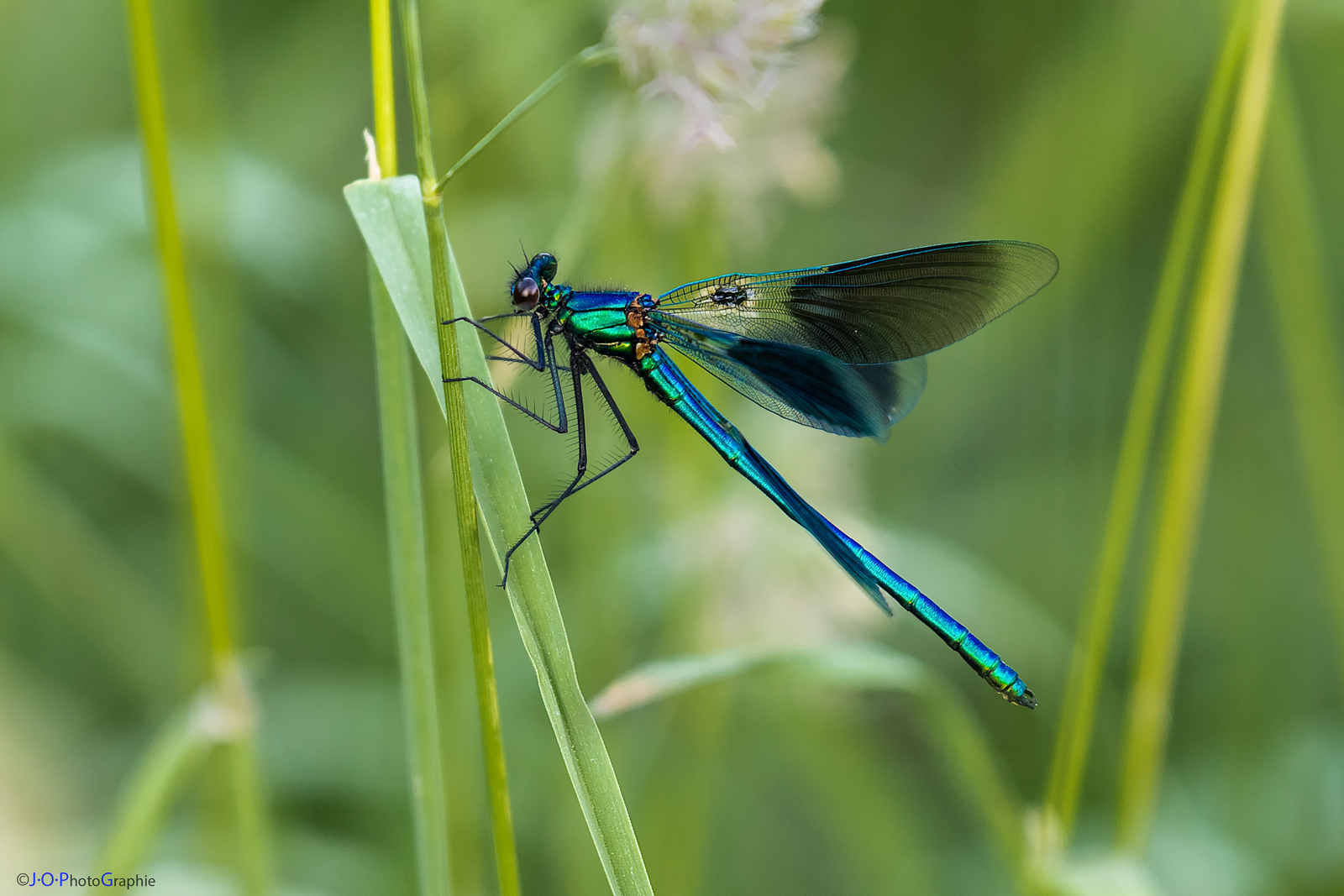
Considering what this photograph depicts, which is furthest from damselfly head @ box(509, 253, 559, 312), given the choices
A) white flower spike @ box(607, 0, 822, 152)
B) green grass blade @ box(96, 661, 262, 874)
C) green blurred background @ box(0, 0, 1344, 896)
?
green grass blade @ box(96, 661, 262, 874)

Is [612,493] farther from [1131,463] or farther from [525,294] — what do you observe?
[1131,463]

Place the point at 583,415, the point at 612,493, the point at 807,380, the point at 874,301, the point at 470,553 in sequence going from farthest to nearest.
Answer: the point at 612,493 < the point at 807,380 < the point at 874,301 < the point at 583,415 < the point at 470,553

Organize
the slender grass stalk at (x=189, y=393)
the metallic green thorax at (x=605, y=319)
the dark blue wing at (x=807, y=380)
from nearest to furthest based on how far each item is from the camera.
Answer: the slender grass stalk at (x=189, y=393) < the metallic green thorax at (x=605, y=319) < the dark blue wing at (x=807, y=380)

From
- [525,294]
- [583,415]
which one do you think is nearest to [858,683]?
[583,415]

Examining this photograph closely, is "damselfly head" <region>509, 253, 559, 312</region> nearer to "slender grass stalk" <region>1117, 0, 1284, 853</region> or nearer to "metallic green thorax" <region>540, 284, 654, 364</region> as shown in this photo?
"metallic green thorax" <region>540, 284, 654, 364</region>

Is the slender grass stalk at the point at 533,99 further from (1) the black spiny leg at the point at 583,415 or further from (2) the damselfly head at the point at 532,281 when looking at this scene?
(1) the black spiny leg at the point at 583,415

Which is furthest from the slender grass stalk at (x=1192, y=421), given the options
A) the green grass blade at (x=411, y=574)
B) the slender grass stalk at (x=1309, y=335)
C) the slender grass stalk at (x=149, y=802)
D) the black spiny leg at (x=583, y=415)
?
the slender grass stalk at (x=149, y=802)
